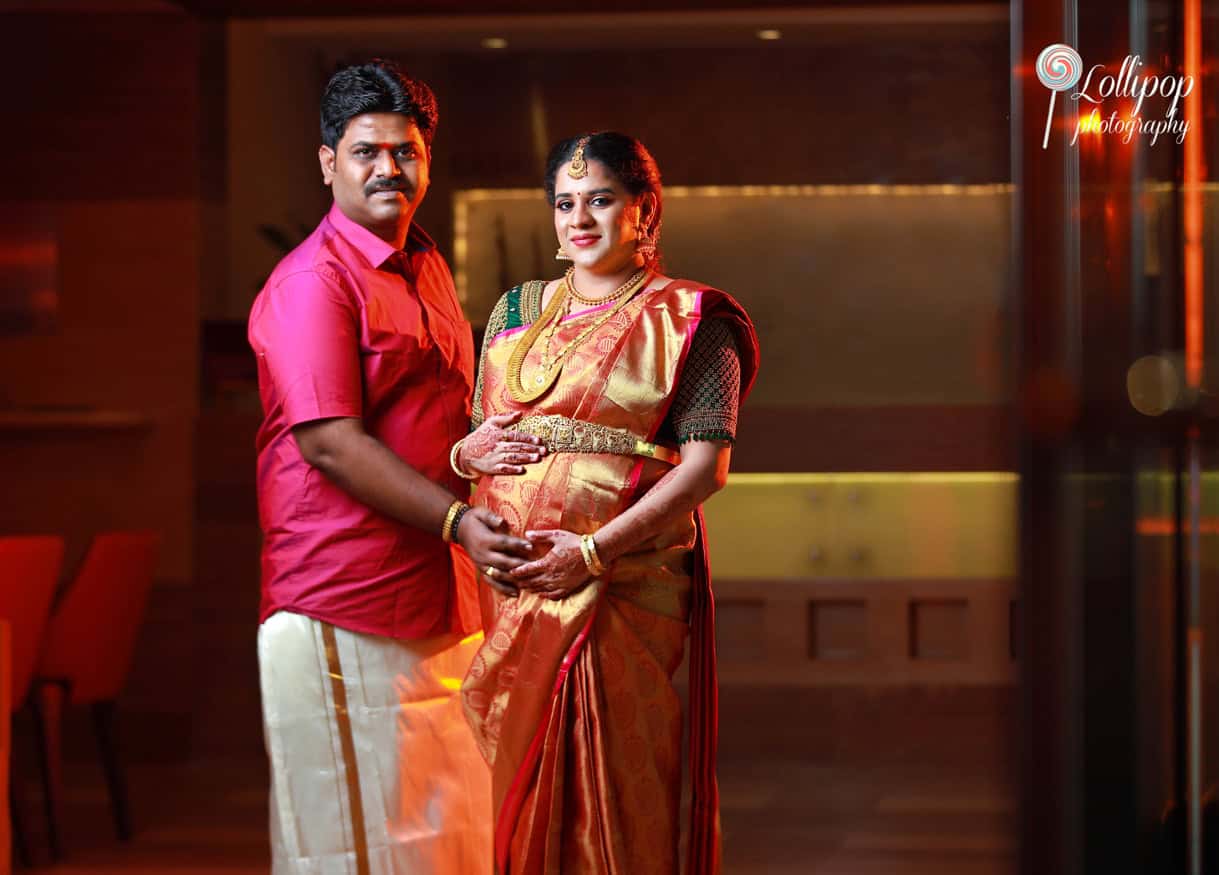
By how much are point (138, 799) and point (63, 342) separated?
1.70 m

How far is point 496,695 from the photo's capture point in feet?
6.93

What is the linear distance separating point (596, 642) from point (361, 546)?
38cm

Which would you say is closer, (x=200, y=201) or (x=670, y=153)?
(x=200, y=201)

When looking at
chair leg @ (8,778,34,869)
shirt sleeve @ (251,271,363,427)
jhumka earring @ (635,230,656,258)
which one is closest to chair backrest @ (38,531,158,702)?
chair leg @ (8,778,34,869)

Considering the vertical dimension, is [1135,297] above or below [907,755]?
above

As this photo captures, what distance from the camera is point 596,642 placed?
6.81ft

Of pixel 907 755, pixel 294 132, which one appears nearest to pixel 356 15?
pixel 294 132

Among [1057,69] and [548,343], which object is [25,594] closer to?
[548,343]

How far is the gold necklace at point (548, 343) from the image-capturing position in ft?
6.86

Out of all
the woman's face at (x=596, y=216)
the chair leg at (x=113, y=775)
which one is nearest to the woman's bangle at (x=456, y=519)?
the woman's face at (x=596, y=216)

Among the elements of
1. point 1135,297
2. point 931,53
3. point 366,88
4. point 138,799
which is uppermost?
point 931,53

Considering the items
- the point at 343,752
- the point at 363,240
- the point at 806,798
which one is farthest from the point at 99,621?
the point at 363,240

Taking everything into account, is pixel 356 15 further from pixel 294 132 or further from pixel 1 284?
pixel 1 284

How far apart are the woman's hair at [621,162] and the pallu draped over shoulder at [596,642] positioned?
0.14 m
